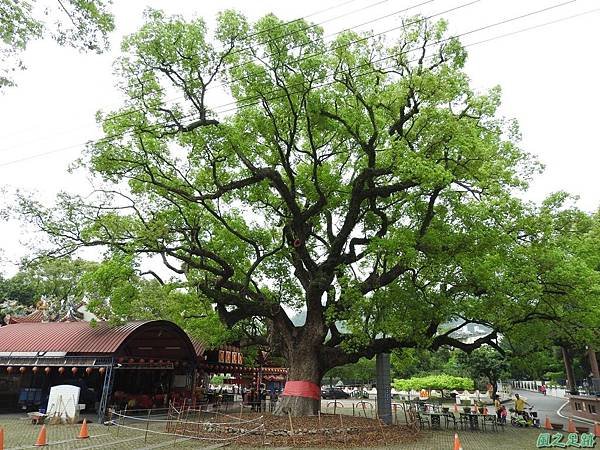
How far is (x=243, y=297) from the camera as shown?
16.5 meters

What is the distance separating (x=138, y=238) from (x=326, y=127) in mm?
7578

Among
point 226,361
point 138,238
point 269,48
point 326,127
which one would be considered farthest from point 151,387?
point 269,48

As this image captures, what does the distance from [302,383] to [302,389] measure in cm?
21

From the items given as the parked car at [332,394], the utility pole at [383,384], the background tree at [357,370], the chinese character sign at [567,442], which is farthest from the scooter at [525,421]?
the background tree at [357,370]

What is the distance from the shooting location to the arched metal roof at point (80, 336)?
1855 cm

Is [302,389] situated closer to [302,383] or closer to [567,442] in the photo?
[302,383]

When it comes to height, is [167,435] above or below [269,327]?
below

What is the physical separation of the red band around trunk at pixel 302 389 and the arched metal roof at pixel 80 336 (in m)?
7.61

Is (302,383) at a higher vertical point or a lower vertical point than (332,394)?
higher

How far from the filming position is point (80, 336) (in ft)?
64.6

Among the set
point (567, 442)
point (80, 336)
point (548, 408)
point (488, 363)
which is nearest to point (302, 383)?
point (567, 442)

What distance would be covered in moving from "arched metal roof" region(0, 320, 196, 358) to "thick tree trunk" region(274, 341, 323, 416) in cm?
739

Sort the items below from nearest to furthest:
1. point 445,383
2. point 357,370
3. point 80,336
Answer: point 80,336
point 445,383
point 357,370

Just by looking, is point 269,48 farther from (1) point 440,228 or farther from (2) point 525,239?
(2) point 525,239
